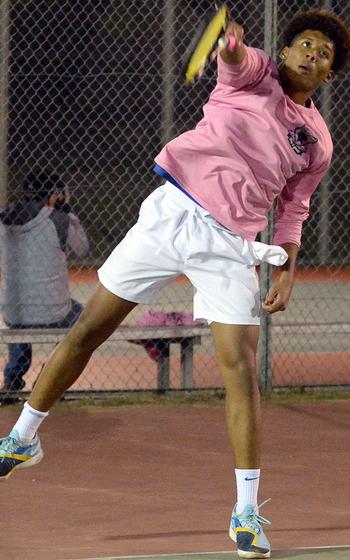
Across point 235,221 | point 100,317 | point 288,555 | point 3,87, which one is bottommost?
point 288,555

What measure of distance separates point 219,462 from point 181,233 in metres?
2.35

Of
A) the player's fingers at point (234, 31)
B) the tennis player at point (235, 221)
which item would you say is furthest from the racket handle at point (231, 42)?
the tennis player at point (235, 221)

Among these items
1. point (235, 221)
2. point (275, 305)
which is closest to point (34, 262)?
point (275, 305)

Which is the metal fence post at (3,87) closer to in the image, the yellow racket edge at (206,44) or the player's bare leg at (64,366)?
the player's bare leg at (64,366)

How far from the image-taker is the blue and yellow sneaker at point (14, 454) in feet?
17.0

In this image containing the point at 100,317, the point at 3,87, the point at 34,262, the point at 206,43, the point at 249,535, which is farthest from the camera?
the point at 3,87

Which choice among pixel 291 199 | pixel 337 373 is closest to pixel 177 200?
pixel 291 199

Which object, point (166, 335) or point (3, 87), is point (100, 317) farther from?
point (3, 87)

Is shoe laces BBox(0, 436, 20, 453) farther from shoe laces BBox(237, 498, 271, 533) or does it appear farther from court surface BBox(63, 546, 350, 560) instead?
shoe laces BBox(237, 498, 271, 533)

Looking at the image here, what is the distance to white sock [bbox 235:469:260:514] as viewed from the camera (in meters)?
4.93

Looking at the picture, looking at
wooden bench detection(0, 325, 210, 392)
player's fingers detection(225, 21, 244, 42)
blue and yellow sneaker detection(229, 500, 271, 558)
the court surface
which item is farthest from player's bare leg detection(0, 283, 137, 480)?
wooden bench detection(0, 325, 210, 392)

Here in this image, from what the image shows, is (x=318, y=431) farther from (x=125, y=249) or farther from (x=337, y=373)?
(x=125, y=249)

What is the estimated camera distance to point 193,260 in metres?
4.95

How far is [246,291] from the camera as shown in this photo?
16.2ft
